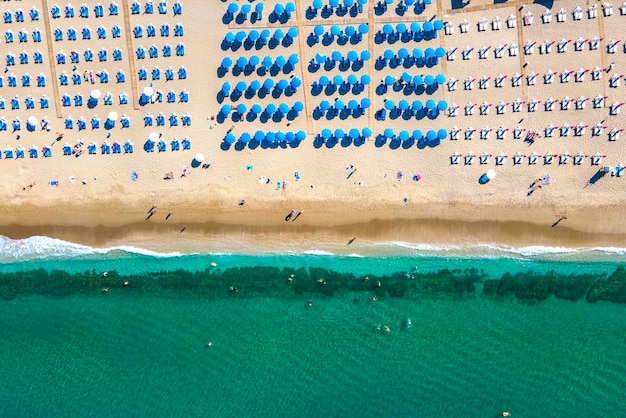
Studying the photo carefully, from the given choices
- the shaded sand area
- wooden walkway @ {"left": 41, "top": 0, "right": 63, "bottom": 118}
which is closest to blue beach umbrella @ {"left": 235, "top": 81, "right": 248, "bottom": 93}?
the shaded sand area

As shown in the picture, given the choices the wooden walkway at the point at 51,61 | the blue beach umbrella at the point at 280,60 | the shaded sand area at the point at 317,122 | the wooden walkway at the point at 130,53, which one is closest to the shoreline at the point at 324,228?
the shaded sand area at the point at 317,122

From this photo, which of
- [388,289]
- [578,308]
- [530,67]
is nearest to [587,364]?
[578,308]

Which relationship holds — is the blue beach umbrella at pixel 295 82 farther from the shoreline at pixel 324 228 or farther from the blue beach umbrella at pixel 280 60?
the shoreline at pixel 324 228

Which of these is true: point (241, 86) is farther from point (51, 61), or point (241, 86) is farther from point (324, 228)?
point (51, 61)

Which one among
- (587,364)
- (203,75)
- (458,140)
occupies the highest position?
(203,75)

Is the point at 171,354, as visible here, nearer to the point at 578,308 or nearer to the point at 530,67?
the point at 578,308

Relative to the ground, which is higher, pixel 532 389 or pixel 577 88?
pixel 577 88
